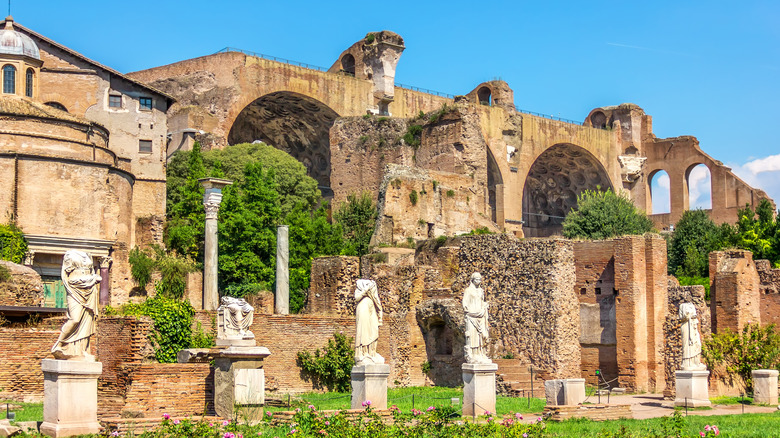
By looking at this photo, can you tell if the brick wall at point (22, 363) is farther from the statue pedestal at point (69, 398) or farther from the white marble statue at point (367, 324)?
the statue pedestal at point (69, 398)

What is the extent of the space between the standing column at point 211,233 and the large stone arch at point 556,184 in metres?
32.7

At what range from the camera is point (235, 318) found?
1950cm

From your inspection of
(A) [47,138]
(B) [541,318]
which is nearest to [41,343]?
(B) [541,318]

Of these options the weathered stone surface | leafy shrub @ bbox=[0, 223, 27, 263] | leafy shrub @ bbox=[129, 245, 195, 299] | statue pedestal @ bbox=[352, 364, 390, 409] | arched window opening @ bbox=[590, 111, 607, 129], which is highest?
arched window opening @ bbox=[590, 111, 607, 129]

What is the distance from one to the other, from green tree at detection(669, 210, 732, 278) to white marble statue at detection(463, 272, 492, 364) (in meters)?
23.8

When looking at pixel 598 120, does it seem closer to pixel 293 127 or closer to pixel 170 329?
pixel 293 127

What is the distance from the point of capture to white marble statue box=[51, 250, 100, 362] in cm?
1397

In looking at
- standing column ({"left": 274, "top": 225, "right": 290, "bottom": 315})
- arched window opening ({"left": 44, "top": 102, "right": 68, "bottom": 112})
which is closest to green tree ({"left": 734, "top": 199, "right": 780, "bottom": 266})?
standing column ({"left": 274, "top": 225, "right": 290, "bottom": 315})

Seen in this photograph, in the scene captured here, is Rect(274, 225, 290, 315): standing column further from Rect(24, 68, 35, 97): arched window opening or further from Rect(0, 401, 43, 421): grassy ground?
Rect(0, 401, 43, 421): grassy ground

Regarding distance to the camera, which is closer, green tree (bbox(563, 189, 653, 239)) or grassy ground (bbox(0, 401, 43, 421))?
grassy ground (bbox(0, 401, 43, 421))

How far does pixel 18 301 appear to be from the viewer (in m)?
25.0

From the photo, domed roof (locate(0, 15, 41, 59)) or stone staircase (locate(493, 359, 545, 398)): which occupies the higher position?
domed roof (locate(0, 15, 41, 59))

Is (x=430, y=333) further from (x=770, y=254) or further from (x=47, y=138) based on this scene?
(x=770, y=254)

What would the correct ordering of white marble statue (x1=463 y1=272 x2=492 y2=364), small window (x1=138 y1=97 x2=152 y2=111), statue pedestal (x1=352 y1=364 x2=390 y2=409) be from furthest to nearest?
small window (x1=138 y1=97 x2=152 y2=111)
white marble statue (x1=463 y1=272 x2=492 y2=364)
statue pedestal (x1=352 y1=364 x2=390 y2=409)
